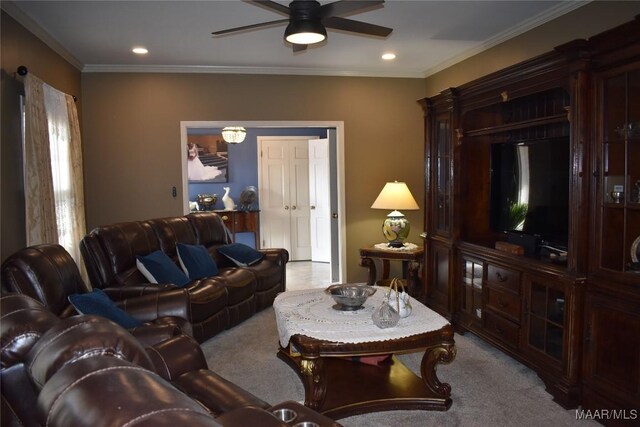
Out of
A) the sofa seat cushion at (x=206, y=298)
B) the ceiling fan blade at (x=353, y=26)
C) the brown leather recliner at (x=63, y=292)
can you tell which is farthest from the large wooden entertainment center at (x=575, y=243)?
the brown leather recliner at (x=63, y=292)

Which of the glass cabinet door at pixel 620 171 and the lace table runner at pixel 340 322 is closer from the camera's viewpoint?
the glass cabinet door at pixel 620 171

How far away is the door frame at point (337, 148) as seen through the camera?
5.57 m

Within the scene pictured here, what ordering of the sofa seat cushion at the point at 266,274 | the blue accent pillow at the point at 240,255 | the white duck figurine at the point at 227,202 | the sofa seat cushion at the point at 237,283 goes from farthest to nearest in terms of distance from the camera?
the white duck figurine at the point at 227,202, the blue accent pillow at the point at 240,255, the sofa seat cushion at the point at 266,274, the sofa seat cushion at the point at 237,283

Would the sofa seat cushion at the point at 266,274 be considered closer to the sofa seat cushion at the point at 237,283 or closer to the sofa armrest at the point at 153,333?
the sofa seat cushion at the point at 237,283

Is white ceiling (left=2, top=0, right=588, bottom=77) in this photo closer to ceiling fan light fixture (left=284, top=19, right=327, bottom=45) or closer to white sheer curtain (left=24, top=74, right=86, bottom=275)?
white sheer curtain (left=24, top=74, right=86, bottom=275)

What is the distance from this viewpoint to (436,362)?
2.90 m

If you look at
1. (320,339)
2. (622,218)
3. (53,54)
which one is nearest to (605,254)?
(622,218)

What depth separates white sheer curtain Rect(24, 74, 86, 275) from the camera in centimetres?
357

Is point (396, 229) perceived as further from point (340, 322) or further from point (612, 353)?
point (612, 353)

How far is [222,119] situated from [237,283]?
207cm

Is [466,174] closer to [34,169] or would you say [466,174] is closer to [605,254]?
[605,254]

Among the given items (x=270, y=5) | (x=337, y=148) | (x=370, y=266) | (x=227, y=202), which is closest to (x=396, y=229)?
(x=370, y=266)

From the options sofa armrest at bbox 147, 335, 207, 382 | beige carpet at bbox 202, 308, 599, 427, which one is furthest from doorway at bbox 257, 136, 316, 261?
sofa armrest at bbox 147, 335, 207, 382

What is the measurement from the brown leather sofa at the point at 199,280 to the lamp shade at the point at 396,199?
1.26 metres
